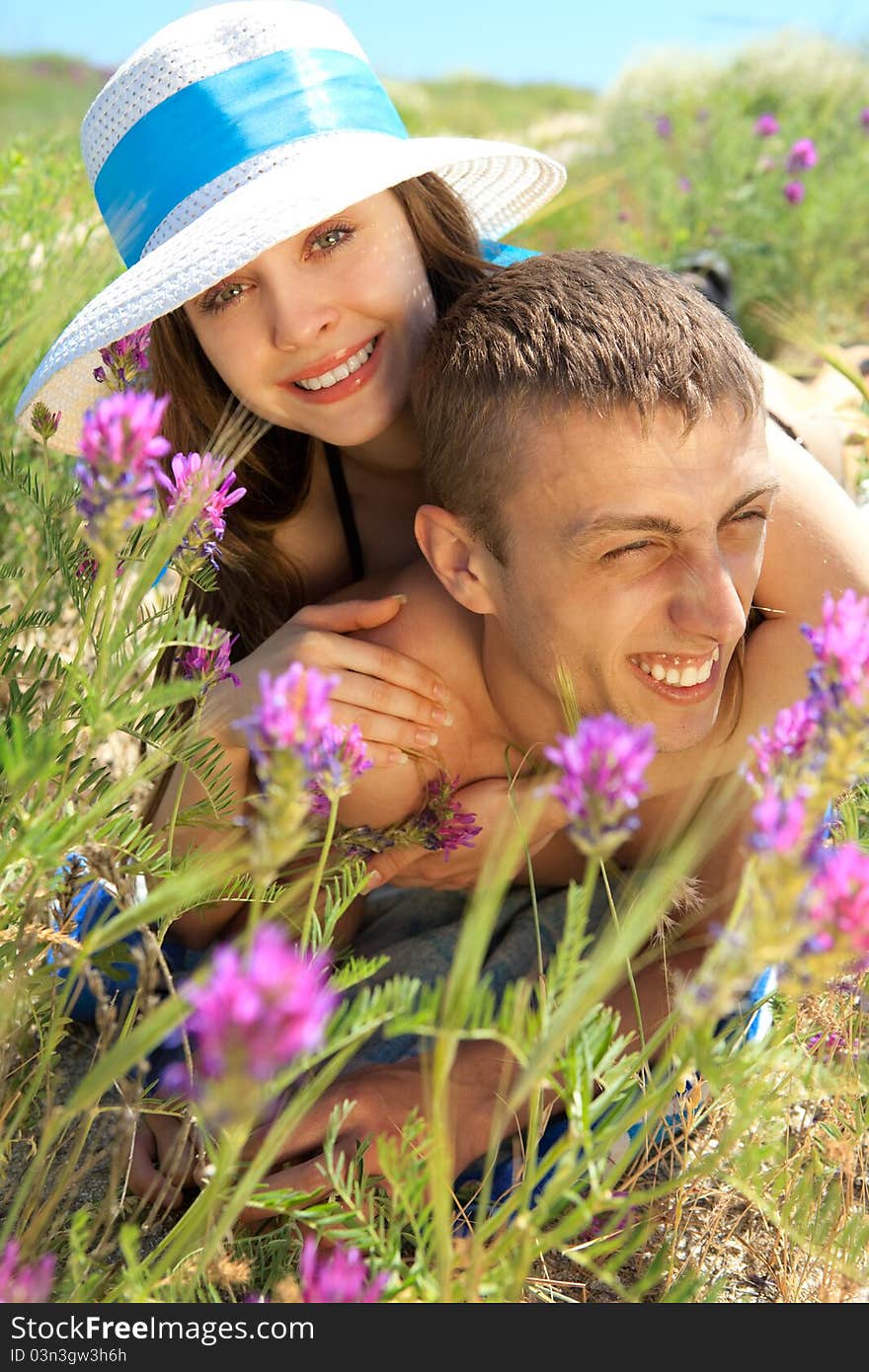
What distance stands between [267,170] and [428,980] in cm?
137

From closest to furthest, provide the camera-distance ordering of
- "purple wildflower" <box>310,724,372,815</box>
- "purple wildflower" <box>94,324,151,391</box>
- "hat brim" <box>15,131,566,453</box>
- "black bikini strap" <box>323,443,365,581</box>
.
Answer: "purple wildflower" <box>310,724,372,815</box> < "purple wildflower" <box>94,324,151,391</box> < "hat brim" <box>15,131,566,453</box> < "black bikini strap" <box>323,443,365,581</box>

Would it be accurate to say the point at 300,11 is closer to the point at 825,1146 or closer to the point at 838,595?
the point at 838,595

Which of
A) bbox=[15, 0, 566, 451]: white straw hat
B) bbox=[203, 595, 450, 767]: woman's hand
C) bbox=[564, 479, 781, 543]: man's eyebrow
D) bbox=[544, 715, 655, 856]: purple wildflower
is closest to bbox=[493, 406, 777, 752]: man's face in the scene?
bbox=[564, 479, 781, 543]: man's eyebrow

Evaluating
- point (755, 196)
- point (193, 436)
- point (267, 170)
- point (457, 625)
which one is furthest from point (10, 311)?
point (755, 196)

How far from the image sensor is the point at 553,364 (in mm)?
1953

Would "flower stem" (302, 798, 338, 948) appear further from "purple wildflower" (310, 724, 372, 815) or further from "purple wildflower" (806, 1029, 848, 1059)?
"purple wildflower" (806, 1029, 848, 1059)

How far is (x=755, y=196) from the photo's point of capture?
5.54 metres

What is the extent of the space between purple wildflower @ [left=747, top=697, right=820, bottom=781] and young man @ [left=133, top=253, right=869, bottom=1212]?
0.73 m

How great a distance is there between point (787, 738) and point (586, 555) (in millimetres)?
983

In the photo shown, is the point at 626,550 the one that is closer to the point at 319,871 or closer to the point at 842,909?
the point at 319,871

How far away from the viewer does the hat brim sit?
2.04m

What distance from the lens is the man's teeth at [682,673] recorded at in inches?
74.2
